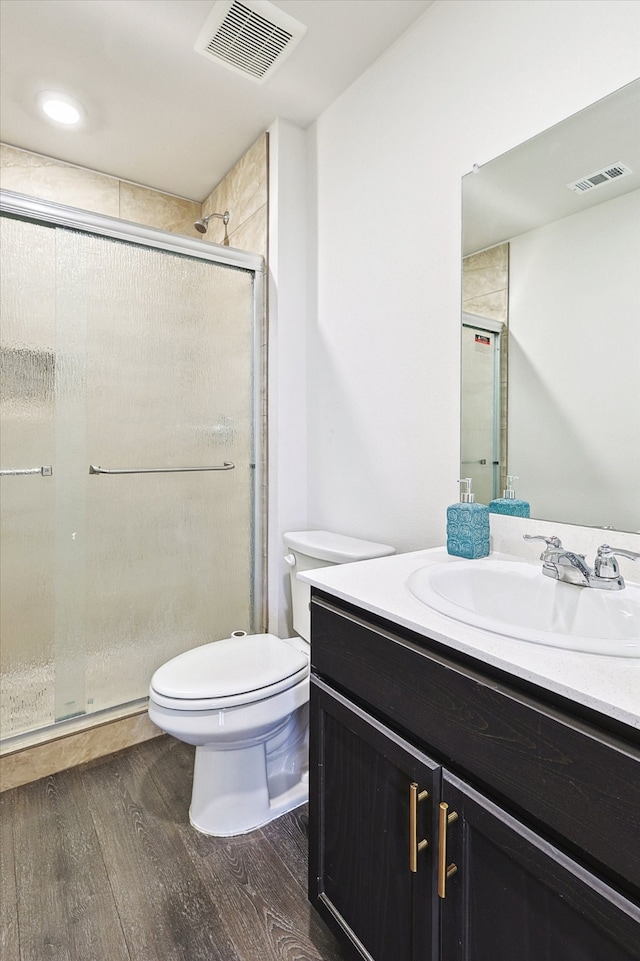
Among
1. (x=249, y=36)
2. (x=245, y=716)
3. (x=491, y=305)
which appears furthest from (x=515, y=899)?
(x=249, y=36)

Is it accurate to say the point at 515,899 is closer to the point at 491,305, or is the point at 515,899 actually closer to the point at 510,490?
the point at 510,490

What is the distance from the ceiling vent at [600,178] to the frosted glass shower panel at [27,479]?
1556mm

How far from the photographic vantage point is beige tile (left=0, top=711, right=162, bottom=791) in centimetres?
164

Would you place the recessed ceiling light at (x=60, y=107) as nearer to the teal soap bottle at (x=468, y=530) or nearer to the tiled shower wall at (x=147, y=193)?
the tiled shower wall at (x=147, y=193)

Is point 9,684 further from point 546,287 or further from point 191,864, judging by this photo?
point 546,287

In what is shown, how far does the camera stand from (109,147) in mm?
2168

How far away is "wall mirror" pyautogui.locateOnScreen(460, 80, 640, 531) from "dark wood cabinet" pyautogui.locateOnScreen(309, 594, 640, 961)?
22.9 inches

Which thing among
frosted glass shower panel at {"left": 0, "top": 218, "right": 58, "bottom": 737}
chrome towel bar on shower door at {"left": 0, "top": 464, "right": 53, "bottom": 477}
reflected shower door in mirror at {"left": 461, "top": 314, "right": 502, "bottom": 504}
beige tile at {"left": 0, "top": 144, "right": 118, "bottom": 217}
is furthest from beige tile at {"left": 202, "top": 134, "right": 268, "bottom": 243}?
chrome towel bar on shower door at {"left": 0, "top": 464, "right": 53, "bottom": 477}

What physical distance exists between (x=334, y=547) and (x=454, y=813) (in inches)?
37.1

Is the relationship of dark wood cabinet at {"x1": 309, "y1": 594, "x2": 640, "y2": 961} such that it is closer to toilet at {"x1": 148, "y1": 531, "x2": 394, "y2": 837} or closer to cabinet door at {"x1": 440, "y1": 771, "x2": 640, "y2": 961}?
cabinet door at {"x1": 440, "y1": 771, "x2": 640, "y2": 961}

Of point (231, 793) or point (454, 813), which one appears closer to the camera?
point (454, 813)

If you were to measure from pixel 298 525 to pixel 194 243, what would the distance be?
1.17 metres

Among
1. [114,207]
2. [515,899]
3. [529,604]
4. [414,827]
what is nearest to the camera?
[515,899]

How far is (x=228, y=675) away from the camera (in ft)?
4.70
